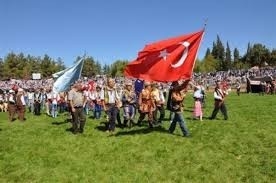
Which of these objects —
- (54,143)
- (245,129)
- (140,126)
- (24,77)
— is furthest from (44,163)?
(24,77)

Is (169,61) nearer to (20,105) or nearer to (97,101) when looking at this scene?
(97,101)

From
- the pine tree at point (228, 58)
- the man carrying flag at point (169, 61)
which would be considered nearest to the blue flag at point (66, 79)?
the man carrying flag at point (169, 61)

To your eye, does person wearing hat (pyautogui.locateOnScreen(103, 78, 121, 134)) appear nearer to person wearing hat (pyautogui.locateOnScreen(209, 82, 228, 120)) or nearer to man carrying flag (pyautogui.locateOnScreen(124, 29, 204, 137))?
man carrying flag (pyautogui.locateOnScreen(124, 29, 204, 137))

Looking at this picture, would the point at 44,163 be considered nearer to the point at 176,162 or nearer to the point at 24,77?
the point at 176,162

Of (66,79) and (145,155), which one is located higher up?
(66,79)

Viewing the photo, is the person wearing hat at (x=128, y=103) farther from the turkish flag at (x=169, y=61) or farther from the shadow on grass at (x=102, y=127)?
the turkish flag at (x=169, y=61)

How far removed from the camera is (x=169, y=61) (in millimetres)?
16984

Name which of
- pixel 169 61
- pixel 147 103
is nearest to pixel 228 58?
pixel 147 103

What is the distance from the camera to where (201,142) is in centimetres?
1678

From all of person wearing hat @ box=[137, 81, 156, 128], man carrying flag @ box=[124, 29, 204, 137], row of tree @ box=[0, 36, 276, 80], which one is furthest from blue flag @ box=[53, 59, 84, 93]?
row of tree @ box=[0, 36, 276, 80]

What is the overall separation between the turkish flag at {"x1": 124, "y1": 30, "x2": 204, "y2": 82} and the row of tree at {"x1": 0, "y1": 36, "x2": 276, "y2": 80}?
101 metres

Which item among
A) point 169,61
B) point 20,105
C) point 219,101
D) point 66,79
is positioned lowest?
point 20,105

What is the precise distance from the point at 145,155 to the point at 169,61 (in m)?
3.71

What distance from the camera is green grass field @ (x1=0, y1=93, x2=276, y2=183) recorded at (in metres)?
13.1
